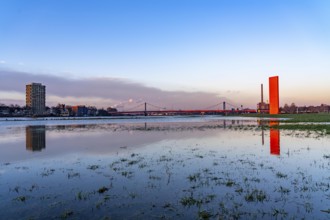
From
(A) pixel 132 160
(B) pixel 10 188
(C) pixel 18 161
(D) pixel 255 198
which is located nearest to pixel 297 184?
(D) pixel 255 198

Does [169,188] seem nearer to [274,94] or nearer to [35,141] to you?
[35,141]

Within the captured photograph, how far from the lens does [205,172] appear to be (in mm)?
13219

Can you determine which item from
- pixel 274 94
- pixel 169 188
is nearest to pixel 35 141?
pixel 169 188

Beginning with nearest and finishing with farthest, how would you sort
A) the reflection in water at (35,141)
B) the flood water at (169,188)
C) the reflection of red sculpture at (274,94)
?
1. the flood water at (169,188)
2. the reflection in water at (35,141)
3. the reflection of red sculpture at (274,94)

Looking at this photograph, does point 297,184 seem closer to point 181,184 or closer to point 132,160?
point 181,184

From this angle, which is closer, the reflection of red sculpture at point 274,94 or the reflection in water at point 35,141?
the reflection in water at point 35,141

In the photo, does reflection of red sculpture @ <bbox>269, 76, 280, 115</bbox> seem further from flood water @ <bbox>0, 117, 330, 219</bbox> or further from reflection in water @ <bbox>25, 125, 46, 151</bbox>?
flood water @ <bbox>0, 117, 330, 219</bbox>

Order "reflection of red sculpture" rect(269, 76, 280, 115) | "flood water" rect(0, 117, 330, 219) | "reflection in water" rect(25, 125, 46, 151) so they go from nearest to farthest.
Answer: "flood water" rect(0, 117, 330, 219), "reflection in water" rect(25, 125, 46, 151), "reflection of red sculpture" rect(269, 76, 280, 115)

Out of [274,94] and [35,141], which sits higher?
[274,94]

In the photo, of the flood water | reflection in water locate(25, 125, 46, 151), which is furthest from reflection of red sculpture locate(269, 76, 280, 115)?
the flood water

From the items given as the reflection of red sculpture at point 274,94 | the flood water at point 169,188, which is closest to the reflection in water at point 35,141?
the flood water at point 169,188

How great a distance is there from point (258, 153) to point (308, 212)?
1126cm

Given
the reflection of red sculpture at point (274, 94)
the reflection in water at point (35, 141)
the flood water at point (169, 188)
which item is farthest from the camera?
the reflection of red sculpture at point (274, 94)

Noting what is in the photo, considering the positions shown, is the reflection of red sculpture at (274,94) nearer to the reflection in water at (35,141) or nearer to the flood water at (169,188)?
the reflection in water at (35,141)
